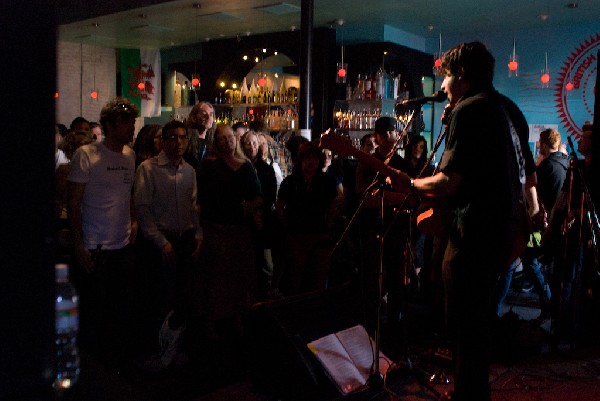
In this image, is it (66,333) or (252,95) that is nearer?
(66,333)

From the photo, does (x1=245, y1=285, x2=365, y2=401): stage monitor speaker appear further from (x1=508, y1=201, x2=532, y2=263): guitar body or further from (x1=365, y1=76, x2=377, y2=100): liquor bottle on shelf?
(x1=365, y1=76, x2=377, y2=100): liquor bottle on shelf

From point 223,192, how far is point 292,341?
1334mm

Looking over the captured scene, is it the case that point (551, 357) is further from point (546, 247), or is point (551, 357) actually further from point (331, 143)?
point (331, 143)

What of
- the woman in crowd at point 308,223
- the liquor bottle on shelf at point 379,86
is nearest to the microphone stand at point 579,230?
the woman in crowd at point 308,223

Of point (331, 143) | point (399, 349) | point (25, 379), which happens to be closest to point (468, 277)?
point (331, 143)

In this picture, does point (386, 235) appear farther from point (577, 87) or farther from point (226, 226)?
point (577, 87)

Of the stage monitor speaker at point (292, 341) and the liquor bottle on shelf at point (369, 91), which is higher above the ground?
the liquor bottle on shelf at point (369, 91)

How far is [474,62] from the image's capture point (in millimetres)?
2703

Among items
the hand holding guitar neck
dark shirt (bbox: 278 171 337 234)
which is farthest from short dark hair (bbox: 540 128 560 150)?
the hand holding guitar neck

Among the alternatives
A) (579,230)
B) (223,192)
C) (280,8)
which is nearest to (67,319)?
(223,192)

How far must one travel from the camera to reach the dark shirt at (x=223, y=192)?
390cm

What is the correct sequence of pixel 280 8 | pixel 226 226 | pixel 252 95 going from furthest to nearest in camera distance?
pixel 252 95
pixel 280 8
pixel 226 226

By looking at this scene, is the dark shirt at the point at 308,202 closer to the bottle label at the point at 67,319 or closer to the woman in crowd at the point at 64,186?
the woman in crowd at the point at 64,186

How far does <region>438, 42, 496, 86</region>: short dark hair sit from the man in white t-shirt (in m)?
1.92
